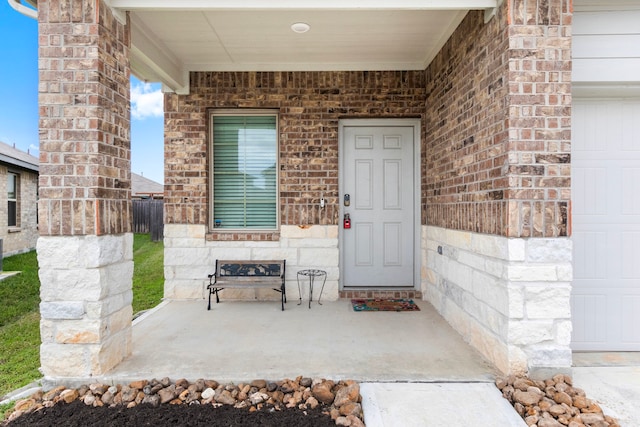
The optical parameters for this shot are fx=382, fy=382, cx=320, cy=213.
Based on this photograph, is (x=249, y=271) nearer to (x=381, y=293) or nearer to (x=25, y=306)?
(x=381, y=293)

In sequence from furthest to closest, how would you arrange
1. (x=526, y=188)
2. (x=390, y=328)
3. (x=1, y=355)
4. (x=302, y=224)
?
(x=302, y=224) < (x=390, y=328) < (x=1, y=355) < (x=526, y=188)

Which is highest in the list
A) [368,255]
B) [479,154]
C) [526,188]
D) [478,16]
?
[478,16]

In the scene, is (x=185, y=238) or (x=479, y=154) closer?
(x=479, y=154)

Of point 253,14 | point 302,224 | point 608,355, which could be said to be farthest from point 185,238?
point 608,355

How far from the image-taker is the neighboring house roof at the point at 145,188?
17.0m

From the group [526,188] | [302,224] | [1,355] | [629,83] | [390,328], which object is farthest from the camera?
[302,224]

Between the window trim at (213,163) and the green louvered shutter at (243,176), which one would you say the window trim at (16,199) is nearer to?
the window trim at (213,163)

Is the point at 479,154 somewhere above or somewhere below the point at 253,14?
below

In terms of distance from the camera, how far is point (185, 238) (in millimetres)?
4836

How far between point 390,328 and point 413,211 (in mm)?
1734

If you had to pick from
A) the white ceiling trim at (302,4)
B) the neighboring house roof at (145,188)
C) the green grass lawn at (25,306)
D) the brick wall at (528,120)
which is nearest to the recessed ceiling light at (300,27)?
the white ceiling trim at (302,4)

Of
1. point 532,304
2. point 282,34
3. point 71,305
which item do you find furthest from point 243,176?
point 532,304

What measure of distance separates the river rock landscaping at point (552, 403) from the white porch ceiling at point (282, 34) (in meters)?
2.68

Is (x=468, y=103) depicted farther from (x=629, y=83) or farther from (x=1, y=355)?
(x=1, y=355)
